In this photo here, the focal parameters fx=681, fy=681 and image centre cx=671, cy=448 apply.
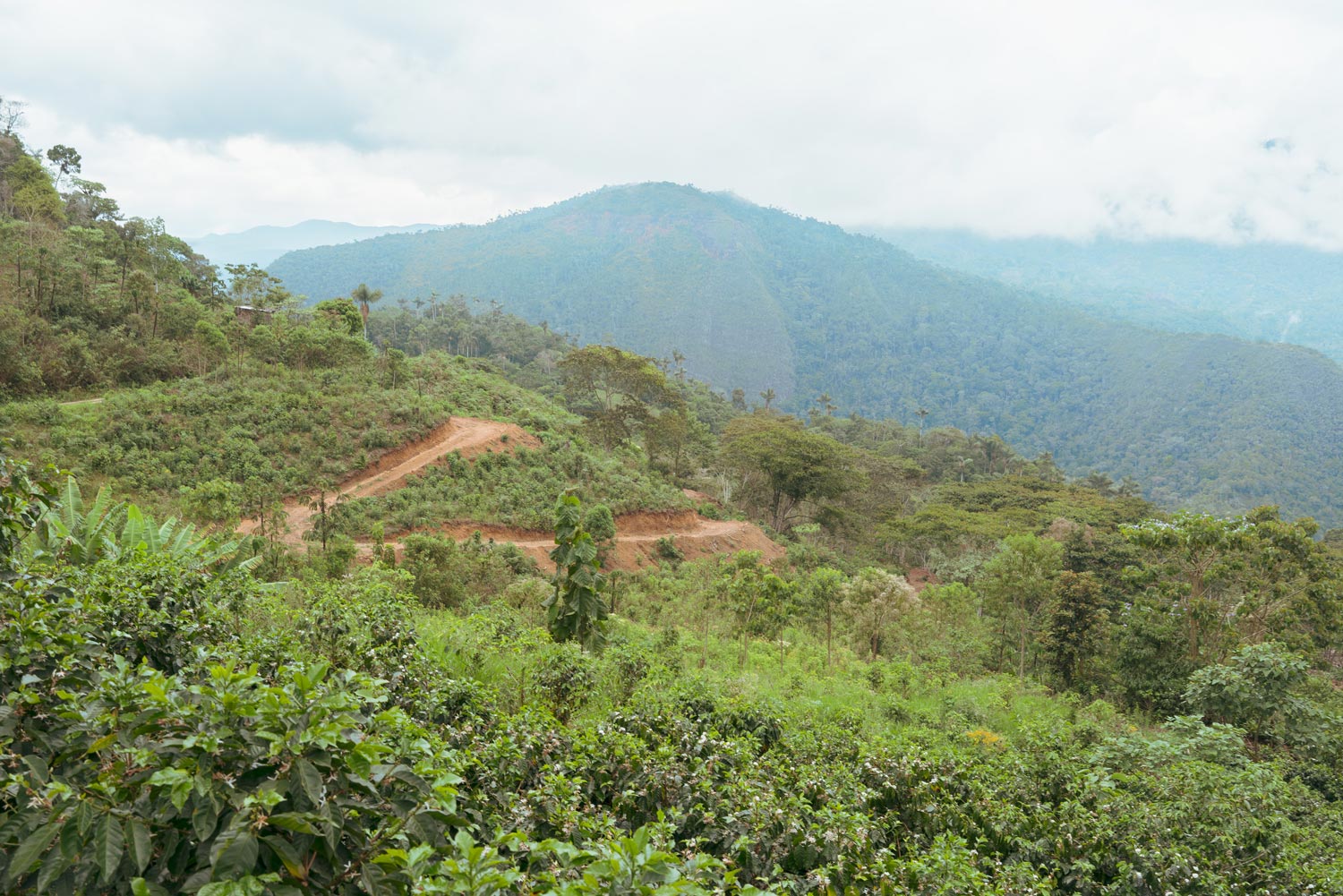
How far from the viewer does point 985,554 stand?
103 ft

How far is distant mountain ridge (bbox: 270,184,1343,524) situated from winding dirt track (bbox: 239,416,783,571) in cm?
7719

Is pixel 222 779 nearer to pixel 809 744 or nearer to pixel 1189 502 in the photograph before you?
pixel 809 744

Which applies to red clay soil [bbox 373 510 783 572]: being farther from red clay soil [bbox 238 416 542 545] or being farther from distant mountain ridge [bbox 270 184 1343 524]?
distant mountain ridge [bbox 270 184 1343 524]

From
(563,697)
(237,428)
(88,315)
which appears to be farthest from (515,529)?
(88,315)

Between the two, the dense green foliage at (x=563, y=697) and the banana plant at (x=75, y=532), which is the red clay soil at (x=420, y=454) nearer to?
the dense green foliage at (x=563, y=697)

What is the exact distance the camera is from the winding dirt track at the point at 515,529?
19797mm

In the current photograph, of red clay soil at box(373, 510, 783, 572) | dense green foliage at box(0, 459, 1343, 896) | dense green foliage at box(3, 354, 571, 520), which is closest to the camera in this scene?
dense green foliage at box(0, 459, 1343, 896)

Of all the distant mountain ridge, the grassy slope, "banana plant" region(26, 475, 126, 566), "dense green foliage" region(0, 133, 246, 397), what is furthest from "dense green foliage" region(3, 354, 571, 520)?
the distant mountain ridge

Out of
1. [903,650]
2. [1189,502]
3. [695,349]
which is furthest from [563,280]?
[903,650]

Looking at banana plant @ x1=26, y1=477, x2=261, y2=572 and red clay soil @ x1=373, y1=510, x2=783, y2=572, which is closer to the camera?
banana plant @ x1=26, y1=477, x2=261, y2=572

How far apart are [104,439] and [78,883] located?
66.2 ft

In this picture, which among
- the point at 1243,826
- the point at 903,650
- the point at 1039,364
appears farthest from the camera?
the point at 1039,364

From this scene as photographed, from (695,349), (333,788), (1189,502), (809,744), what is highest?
(695,349)

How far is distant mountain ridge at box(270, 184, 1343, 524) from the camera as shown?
325ft
